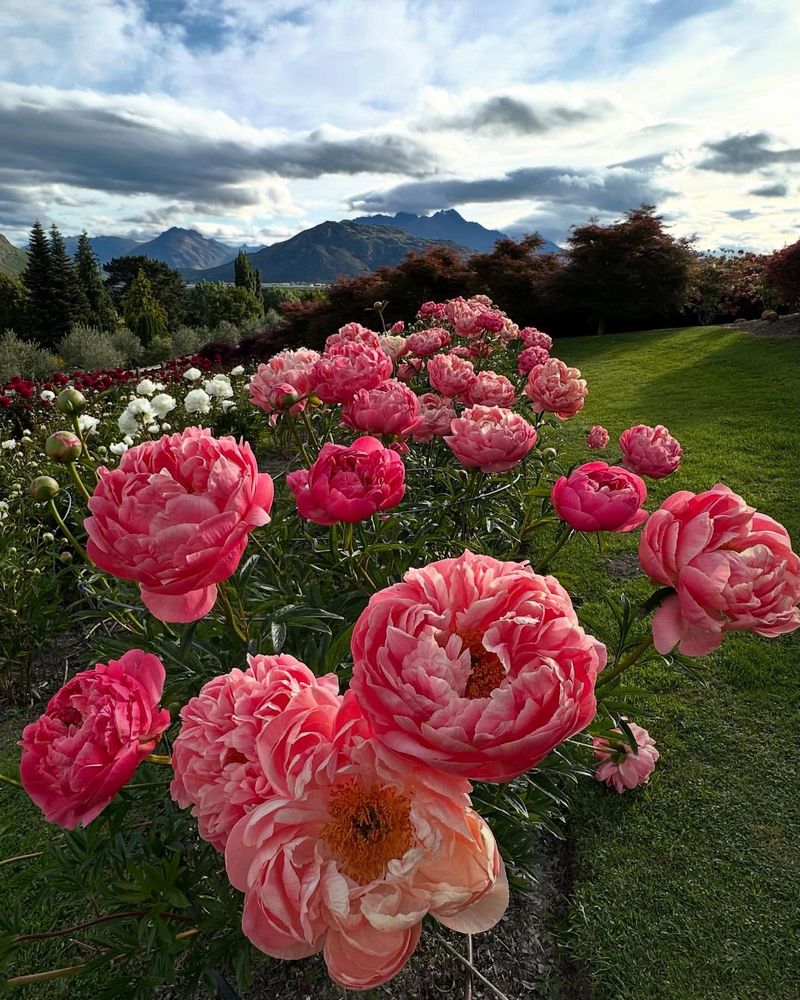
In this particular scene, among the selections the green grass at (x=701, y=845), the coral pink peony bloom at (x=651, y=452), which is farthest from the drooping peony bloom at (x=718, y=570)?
the green grass at (x=701, y=845)

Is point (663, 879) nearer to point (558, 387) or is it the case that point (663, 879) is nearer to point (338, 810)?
point (558, 387)

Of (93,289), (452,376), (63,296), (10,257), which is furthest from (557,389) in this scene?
(10,257)

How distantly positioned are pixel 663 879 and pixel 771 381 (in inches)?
299

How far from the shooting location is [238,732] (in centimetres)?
62

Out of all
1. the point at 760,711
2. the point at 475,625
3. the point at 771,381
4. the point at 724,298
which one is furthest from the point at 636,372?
the point at 475,625

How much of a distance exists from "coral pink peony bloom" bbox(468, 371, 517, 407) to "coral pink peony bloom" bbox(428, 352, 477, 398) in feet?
0.28

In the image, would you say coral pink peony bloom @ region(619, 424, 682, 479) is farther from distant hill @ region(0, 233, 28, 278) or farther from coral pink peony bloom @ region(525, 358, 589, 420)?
distant hill @ region(0, 233, 28, 278)

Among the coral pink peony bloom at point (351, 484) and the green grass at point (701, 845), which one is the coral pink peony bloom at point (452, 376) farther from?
the green grass at point (701, 845)

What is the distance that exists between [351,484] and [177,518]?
0.43m

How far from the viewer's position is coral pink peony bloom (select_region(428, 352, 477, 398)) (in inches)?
82.2

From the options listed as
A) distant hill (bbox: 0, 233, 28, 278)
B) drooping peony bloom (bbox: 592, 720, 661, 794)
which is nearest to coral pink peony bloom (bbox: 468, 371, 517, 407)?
drooping peony bloom (bbox: 592, 720, 661, 794)

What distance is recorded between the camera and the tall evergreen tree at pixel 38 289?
28125 mm

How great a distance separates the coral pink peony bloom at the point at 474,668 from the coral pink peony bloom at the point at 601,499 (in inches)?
20.3

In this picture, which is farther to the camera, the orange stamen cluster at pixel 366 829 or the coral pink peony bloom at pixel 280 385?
the coral pink peony bloom at pixel 280 385
